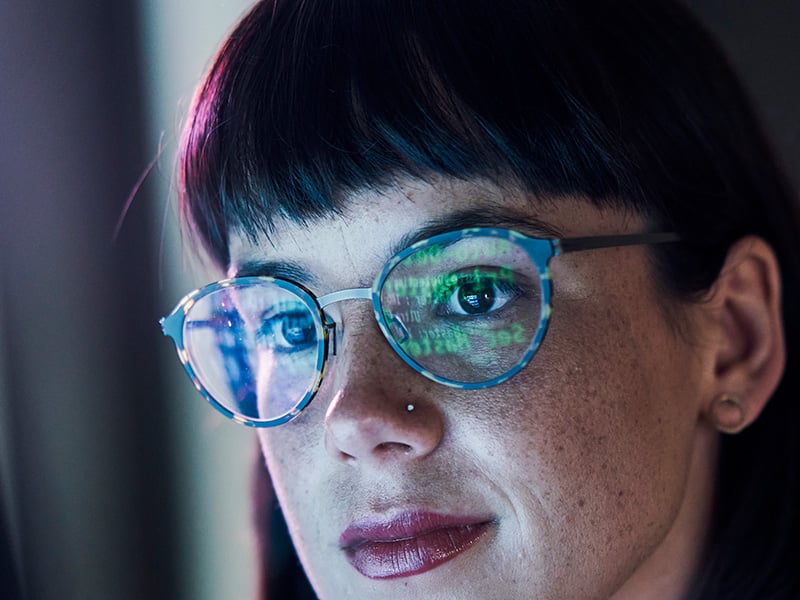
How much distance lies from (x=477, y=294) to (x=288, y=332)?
322 millimetres

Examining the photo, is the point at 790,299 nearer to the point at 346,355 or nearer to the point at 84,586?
the point at 346,355

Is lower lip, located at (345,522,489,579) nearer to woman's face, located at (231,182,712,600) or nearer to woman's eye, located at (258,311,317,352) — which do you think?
woman's face, located at (231,182,712,600)

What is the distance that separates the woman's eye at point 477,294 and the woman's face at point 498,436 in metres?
0.07

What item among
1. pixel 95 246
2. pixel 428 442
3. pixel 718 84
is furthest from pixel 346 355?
pixel 718 84

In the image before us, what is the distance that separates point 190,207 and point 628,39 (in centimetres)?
76

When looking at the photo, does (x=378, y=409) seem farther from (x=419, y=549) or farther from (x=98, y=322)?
(x=98, y=322)

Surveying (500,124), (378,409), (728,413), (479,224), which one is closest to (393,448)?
(378,409)

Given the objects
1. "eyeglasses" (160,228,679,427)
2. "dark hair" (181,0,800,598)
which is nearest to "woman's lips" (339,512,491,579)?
"eyeglasses" (160,228,679,427)

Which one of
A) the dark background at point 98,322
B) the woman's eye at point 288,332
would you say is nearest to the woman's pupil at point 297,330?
the woman's eye at point 288,332

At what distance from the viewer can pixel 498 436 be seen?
41.1 inches

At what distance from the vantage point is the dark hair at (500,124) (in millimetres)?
1072

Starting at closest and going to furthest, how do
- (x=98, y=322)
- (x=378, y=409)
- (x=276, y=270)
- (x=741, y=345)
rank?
(x=378, y=409), (x=276, y=270), (x=741, y=345), (x=98, y=322)

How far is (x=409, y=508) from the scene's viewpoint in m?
1.05

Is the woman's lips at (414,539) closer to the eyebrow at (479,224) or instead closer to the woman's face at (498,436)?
the woman's face at (498,436)
